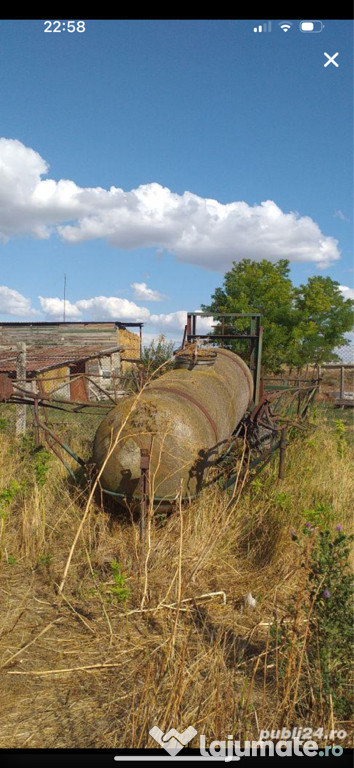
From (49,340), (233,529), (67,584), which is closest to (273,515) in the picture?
(233,529)

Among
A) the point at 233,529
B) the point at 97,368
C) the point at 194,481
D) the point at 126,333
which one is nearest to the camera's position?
the point at 194,481

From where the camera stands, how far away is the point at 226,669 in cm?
361

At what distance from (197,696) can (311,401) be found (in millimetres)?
8942

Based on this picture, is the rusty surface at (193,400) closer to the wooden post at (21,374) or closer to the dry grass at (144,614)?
the dry grass at (144,614)

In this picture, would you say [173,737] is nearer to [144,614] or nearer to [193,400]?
[144,614]

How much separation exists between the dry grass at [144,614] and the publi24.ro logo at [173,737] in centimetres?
6

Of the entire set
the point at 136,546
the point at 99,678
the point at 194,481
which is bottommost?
the point at 99,678

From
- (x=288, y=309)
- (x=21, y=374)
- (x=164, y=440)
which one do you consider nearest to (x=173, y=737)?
(x=164, y=440)

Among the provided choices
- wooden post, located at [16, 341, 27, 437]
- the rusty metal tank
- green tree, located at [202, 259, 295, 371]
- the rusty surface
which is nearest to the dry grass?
the rusty metal tank

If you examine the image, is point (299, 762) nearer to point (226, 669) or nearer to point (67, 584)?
point (226, 669)

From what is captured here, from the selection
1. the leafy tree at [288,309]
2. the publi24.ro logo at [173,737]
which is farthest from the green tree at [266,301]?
the publi24.ro logo at [173,737]

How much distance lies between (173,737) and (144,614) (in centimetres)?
161

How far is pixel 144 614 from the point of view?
453cm

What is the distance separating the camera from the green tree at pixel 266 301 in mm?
21156
